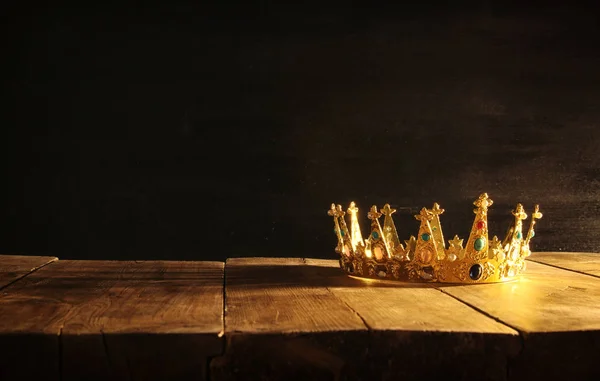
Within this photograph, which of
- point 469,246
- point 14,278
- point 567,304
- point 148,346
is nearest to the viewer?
point 148,346

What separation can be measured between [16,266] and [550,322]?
1166 millimetres

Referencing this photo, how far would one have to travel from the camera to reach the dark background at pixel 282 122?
8.36ft

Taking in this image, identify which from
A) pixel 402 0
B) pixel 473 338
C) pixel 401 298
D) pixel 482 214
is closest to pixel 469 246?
pixel 482 214

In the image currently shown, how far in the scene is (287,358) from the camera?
3.02 ft

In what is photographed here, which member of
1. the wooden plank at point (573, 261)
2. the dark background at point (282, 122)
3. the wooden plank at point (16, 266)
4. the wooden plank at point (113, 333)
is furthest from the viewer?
the dark background at point (282, 122)

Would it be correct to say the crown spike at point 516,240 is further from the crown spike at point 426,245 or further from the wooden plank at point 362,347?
the wooden plank at point 362,347

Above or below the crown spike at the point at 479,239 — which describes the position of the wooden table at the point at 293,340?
below

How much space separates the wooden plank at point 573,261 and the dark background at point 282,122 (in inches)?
25.9

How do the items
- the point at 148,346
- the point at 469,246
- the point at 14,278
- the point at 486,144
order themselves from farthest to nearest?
the point at 486,144, the point at 469,246, the point at 14,278, the point at 148,346

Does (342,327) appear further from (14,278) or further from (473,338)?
(14,278)

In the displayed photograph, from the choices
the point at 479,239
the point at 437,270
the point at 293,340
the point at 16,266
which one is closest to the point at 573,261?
the point at 479,239

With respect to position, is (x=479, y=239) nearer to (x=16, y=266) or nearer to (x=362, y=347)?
(x=362, y=347)

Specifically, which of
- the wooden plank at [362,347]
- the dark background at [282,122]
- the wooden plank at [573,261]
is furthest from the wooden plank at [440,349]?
the dark background at [282,122]

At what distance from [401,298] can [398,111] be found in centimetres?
151
